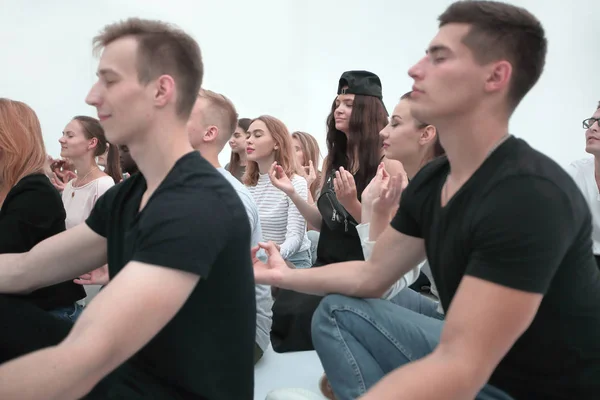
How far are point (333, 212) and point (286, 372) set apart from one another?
67 cm

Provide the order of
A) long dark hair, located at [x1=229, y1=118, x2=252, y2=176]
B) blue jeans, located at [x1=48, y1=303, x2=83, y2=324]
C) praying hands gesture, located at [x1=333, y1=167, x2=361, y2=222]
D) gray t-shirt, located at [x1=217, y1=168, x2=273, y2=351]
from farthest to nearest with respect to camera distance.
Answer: long dark hair, located at [x1=229, y1=118, x2=252, y2=176]
praying hands gesture, located at [x1=333, y1=167, x2=361, y2=222]
gray t-shirt, located at [x1=217, y1=168, x2=273, y2=351]
blue jeans, located at [x1=48, y1=303, x2=83, y2=324]

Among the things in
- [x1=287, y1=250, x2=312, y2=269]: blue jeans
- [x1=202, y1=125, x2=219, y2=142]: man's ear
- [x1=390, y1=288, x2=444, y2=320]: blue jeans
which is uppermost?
[x1=202, y1=125, x2=219, y2=142]: man's ear

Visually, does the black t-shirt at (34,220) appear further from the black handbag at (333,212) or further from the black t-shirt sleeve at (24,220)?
the black handbag at (333,212)

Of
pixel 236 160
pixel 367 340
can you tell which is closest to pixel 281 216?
pixel 236 160

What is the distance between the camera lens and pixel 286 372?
197cm

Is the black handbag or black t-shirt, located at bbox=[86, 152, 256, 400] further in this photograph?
the black handbag

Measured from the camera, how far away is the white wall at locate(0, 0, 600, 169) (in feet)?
15.0

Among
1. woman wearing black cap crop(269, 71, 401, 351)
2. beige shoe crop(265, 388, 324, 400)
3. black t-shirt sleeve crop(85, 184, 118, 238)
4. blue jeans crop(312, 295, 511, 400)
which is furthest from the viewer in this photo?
woman wearing black cap crop(269, 71, 401, 351)

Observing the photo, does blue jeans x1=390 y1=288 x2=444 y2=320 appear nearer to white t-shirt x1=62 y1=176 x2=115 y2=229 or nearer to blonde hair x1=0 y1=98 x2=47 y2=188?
blonde hair x1=0 y1=98 x2=47 y2=188

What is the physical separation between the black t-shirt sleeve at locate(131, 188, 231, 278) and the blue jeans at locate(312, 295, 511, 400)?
0.51 metres

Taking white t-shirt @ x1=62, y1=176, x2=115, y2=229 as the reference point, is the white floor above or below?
below

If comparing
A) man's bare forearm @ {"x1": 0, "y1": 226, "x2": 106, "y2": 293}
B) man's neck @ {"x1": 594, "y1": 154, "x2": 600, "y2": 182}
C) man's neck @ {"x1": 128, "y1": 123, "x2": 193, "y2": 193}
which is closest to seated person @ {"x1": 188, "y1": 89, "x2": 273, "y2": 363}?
man's bare forearm @ {"x1": 0, "y1": 226, "x2": 106, "y2": 293}

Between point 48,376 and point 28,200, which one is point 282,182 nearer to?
point 28,200

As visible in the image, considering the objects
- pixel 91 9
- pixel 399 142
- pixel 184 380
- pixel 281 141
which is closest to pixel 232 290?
pixel 184 380
